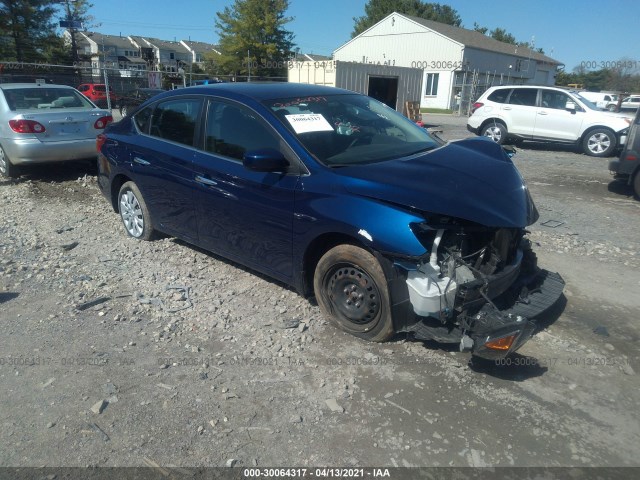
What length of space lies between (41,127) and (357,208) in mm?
6849

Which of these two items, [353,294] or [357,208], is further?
[353,294]

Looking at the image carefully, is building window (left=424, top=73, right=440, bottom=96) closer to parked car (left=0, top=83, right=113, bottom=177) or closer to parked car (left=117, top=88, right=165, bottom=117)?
parked car (left=117, top=88, right=165, bottom=117)

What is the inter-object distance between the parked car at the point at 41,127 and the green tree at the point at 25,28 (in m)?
33.5

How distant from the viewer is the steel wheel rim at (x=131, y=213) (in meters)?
5.54

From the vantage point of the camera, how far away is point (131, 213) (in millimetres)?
5660

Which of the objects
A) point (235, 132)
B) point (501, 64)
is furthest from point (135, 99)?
point (501, 64)

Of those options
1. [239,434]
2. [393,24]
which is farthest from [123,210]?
[393,24]

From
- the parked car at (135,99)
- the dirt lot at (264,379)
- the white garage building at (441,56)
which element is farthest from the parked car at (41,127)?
the white garage building at (441,56)

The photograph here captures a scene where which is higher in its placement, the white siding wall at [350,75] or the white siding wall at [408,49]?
the white siding wall at [408,49]

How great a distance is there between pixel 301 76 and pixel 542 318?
49.7 ft

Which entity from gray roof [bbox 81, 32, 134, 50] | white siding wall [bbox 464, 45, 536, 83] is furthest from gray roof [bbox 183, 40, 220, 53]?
white siding wall [bbox 464, 45, 536, 83]

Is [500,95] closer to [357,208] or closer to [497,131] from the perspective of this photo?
[497,131]

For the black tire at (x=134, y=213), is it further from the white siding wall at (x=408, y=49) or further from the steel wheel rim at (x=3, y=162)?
the white siding wall at (x=408, y=49)

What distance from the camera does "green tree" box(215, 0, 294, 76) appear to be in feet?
144
